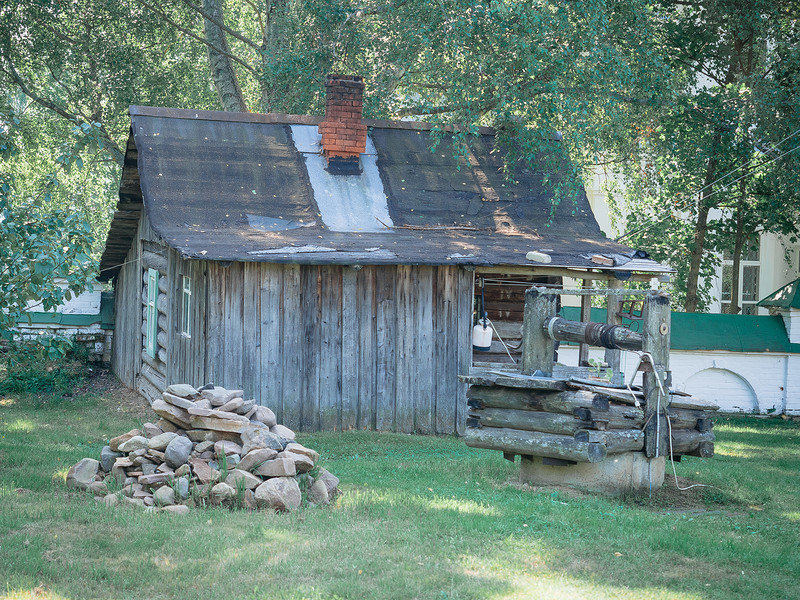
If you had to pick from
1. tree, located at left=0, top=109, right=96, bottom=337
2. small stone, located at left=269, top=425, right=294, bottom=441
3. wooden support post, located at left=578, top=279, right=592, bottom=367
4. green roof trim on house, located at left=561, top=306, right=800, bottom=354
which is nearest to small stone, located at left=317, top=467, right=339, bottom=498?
small stone, located at left=269, top=425, right=294, bottom=441

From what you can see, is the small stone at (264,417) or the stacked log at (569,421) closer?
the stacked log at (569,421)

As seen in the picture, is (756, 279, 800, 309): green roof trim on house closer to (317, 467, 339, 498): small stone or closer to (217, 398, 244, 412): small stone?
(317, 467, 339, 498): small stone

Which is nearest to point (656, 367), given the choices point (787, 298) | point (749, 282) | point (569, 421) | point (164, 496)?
point (569, 421)

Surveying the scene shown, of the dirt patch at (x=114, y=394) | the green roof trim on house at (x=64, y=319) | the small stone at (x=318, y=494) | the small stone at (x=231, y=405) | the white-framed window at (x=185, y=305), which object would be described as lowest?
the dirt patch at (x=114, y=394)

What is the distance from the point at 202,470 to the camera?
24.9 ft

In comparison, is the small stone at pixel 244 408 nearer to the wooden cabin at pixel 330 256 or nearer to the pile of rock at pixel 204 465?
the pile of rock at pixel 204 465

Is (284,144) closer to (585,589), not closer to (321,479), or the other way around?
(321,479)

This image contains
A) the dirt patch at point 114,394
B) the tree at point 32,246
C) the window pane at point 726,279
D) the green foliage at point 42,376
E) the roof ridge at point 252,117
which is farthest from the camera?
the window pane at point 726,279

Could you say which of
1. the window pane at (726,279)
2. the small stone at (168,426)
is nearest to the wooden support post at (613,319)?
the small stone at (168,426)

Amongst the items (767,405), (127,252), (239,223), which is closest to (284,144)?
(239,223)

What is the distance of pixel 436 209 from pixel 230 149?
355cm

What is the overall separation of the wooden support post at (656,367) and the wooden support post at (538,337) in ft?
3.52

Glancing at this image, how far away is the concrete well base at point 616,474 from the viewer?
27.8 feet

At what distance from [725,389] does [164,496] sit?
40.7ft
